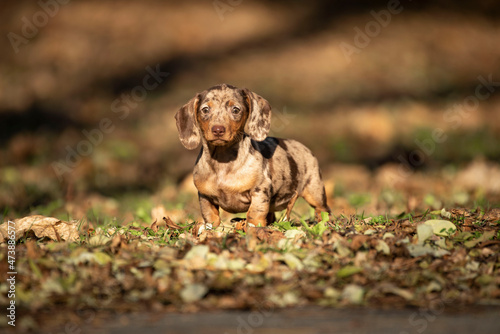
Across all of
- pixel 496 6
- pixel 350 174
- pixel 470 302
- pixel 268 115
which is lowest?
pixel 350 174

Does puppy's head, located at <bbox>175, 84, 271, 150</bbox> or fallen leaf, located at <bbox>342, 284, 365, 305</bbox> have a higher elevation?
puppy's head, located at <bbox>175, 84, 271, 150</bbox>

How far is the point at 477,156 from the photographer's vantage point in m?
11.6

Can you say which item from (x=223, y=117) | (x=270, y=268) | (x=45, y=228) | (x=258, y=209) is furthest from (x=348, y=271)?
(x=45, y=228)

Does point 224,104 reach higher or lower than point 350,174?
higher

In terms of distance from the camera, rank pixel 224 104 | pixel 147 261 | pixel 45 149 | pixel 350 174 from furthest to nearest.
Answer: pixel 45 149 → pixel 350 174 → pixel 224 104 → pixel 147 261

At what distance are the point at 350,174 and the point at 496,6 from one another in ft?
44.6

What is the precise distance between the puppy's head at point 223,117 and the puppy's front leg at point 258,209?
50 centimetres

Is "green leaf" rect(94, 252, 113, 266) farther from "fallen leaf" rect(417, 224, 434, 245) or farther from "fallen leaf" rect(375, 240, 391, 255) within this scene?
"fallen leaf" rect(417, 224, 434, 245)

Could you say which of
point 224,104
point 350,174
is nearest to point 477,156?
point 350,174

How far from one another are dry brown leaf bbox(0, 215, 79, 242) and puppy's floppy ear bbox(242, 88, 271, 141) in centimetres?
171

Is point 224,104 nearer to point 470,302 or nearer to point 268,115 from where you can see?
point 268,115

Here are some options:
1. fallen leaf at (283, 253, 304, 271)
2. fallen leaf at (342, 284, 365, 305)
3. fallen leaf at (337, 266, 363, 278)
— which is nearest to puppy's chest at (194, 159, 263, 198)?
fallen leaf at (283, 253, 304, 271)

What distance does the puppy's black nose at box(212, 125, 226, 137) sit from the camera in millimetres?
5183

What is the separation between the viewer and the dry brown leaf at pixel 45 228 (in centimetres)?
505
